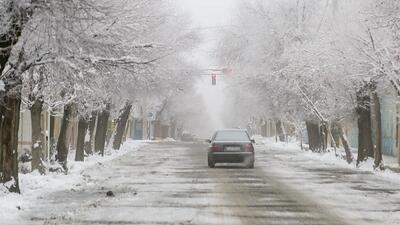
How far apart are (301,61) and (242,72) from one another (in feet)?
50.4

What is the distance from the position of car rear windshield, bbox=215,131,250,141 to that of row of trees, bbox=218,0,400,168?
3738 millimetres

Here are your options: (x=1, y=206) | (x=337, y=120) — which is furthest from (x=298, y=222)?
(x=337, y=120)

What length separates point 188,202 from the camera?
14617 millimetres

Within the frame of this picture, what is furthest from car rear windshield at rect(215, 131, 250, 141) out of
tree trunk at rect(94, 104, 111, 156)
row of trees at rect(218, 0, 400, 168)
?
tree trunk at rect(94, 104, 111, 156)

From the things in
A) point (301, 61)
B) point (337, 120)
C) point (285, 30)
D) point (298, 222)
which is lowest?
point (298, 222)

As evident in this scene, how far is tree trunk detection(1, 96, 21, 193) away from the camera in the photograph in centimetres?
1473

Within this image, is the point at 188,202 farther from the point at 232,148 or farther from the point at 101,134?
the point at 101,134

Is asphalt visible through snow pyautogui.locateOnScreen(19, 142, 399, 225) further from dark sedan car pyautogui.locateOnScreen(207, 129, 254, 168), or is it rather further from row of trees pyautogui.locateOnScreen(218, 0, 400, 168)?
row of trees pyautogui.locateOnScreen(218, 0, 400, 168)

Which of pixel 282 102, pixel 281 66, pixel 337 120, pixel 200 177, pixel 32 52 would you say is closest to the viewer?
pixel 32 52

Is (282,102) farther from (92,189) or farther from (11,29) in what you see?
(11,29)

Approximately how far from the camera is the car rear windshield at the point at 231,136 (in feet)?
90.1

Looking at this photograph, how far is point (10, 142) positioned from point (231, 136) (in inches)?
548

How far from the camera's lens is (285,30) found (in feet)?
134

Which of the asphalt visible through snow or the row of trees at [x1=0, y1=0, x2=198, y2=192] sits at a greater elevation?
the row of trees at [x1=0, y1=0, x2=198, y2=192]
